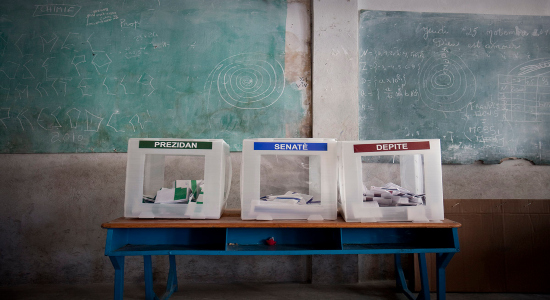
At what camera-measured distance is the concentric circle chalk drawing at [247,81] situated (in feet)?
8.18

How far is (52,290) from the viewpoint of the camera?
2.25m

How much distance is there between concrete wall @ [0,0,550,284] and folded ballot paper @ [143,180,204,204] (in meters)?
0.70

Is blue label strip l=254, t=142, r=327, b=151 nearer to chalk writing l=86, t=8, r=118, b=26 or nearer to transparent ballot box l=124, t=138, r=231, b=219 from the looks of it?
transparent ballot box l=124, t=138, r=231, b=219

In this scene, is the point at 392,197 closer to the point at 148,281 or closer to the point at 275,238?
the point at 275,238

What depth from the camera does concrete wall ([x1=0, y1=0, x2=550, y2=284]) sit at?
2.37m

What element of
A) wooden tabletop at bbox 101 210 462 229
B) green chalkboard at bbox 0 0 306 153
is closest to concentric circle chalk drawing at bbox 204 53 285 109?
green chalkboard at bbox 0 0 306 153

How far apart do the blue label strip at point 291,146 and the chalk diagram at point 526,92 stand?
192cm

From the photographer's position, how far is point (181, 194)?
1.71 metres

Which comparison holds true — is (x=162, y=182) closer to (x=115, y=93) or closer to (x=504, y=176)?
(x=115, y=93)

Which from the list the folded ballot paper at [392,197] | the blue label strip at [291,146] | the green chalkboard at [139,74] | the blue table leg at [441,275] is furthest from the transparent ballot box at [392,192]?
the green chalkboard at [139,74]

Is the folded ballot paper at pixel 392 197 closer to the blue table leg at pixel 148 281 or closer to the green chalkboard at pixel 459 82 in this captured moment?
the green chalkboard at pixel 459 82

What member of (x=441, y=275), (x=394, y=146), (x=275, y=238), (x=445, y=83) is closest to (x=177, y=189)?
(x=275, y=238)

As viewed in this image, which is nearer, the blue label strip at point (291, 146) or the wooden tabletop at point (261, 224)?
the wooden tabletop at point (261, 224)

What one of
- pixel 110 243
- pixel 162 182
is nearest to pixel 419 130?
pixel 162 182
